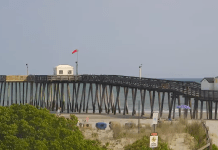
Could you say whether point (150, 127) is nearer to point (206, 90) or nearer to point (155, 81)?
point (206, 90)

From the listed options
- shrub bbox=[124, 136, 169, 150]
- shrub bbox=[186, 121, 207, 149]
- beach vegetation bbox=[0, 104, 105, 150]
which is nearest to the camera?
beach vegetation bbox=[0, 104, 105, 150]

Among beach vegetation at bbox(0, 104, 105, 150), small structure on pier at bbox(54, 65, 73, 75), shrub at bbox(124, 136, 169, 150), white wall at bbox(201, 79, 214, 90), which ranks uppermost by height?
small structure on pier at bbox(54, 65, 73, 75)

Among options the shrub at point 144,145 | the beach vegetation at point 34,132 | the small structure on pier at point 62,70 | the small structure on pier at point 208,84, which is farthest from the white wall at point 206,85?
the small structure on pier at point 62,70

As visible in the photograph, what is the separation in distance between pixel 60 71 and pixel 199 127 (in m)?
39.5

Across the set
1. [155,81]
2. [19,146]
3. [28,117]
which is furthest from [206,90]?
[19,146]

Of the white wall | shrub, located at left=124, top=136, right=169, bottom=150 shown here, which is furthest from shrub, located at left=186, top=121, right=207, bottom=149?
the white wall

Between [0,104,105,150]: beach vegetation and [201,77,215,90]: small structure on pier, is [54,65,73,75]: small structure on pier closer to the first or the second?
[201,77,215,90]: small structure on pier

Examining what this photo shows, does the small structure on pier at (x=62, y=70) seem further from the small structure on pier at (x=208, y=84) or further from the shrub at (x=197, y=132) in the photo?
the shrub at (x=197, y=132)

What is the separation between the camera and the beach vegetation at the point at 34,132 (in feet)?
65.8

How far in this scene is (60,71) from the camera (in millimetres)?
65875

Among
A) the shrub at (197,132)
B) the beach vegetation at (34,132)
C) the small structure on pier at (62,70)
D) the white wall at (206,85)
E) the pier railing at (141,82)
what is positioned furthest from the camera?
the small structure on pier at (62,70)

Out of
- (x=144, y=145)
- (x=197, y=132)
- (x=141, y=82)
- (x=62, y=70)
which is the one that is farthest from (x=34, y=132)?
(x=62, y=70)

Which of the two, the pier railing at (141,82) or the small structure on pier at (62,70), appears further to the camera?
the small structure on pier at (62,70)

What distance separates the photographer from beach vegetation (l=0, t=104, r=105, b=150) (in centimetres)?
2005
